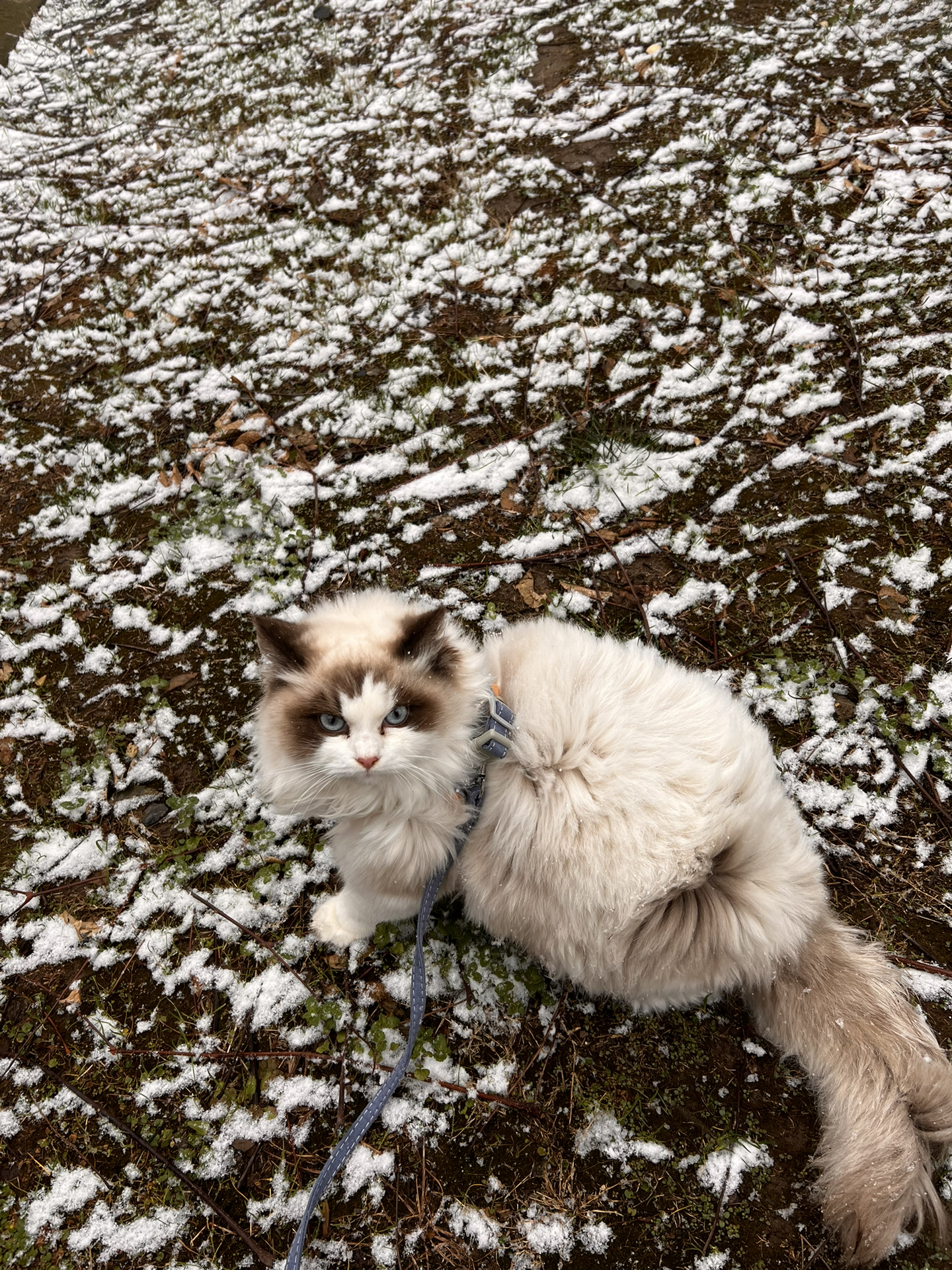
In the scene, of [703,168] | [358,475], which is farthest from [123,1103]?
[703,168]

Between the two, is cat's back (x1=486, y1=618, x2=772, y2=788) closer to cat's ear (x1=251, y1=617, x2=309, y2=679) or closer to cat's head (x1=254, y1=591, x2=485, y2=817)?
cat's head (x1=254, y1=591, x2=485, y2=817)

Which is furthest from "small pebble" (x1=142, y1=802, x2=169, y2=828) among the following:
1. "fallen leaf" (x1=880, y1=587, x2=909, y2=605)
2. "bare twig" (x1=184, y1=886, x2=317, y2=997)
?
"fallen leaf" (x1=880, y1=587, x2=909, y2=605)

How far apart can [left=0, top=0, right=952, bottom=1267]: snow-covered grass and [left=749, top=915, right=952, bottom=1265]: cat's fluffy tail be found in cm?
22

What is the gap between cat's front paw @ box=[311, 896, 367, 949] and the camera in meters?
2.38

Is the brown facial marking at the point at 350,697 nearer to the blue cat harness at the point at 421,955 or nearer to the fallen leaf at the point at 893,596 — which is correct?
the blue cat harness at the point at 421,955

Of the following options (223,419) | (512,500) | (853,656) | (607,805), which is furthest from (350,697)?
(223,419)

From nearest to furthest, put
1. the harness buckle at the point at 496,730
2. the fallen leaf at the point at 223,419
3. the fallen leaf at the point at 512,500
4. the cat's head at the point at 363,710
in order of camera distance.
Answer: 1. the cat's head at the point at 363,710
2. the harness buckle at the point at 496,730
3. the fallen leaf at the point at 512,500
4. the fallen leaf at the point at 223,419

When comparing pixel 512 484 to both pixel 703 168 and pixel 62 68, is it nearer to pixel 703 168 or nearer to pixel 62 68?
pixel 703 168

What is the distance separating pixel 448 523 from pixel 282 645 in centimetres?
174

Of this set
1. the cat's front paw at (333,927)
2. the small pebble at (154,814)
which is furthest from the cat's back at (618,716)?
the small pebble at (154,814)

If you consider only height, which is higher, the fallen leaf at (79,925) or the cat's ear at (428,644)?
the cat's ear at (428,644)

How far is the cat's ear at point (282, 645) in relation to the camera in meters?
1.71

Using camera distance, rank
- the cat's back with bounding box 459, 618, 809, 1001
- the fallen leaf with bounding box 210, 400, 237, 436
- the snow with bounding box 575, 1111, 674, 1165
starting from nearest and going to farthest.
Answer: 1. the cat's back with bounding box 459, 618, 809, 1001
2. the snow with bounding box 575, 1111, 674, 1165
3. the fallen leaf with bounding box 210, 400, 237, 436

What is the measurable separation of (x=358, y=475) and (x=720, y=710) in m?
2.31
